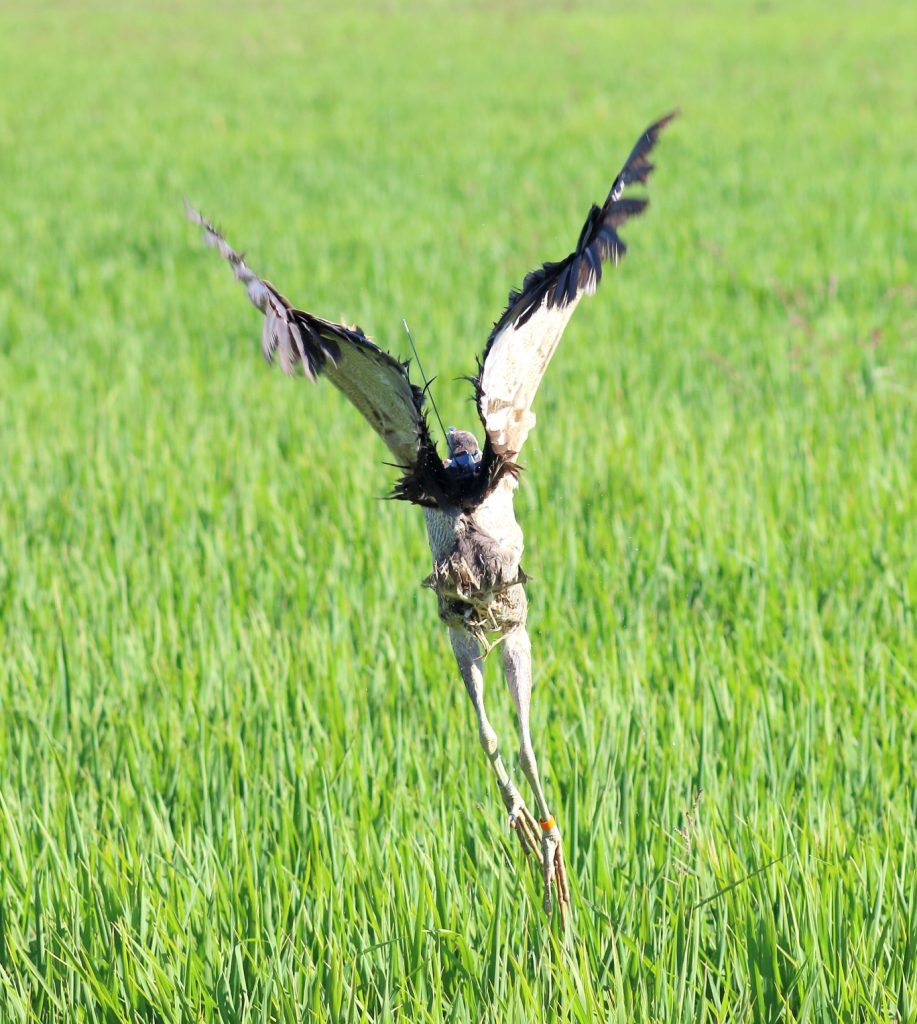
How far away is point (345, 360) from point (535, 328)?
8.5 inches

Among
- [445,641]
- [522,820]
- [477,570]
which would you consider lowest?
[445,641]

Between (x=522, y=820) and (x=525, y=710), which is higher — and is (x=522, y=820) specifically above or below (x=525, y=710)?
below

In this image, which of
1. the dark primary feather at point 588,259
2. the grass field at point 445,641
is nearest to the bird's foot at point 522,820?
the grass field at point 445,641

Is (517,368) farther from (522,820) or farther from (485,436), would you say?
(522,820)

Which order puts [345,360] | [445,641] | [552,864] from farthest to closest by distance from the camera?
[445,641] < [552,864] < [345,360]

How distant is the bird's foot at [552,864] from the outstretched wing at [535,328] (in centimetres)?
43

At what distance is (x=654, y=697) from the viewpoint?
2555 millimetres

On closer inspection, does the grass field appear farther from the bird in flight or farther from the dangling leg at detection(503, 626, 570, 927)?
the bird in flight

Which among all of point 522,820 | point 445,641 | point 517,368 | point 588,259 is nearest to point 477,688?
point 522,820

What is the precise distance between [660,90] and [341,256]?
865 centimetres

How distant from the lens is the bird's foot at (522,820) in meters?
1.34

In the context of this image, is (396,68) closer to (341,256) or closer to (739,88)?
(739,88)

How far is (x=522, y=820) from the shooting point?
138 cm

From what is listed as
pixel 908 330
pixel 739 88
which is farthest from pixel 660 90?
pixel 908 330
